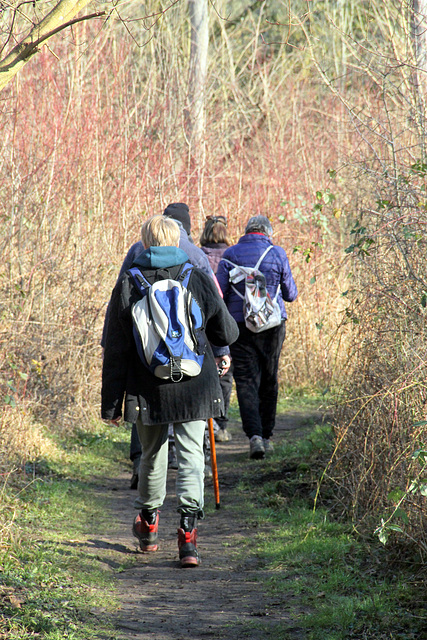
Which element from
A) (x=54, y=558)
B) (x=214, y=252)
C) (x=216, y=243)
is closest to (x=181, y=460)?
(x=54, y=558)

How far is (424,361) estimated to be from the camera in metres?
4.32

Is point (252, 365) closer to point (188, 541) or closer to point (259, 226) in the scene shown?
point (259, 226)

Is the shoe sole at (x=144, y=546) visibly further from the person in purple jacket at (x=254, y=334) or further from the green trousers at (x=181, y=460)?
the person in purple jacket at (x=254, y=334)

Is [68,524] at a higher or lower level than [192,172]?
lower

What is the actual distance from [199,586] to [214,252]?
3971 millimetres

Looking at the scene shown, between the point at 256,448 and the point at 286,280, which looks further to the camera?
the point at 286,280

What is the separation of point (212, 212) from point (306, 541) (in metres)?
7.78

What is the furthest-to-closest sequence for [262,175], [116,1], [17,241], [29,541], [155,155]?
1. [262,175]
2. [155,155]
3. [17,241]
4. [29,541]
5. [116,1]

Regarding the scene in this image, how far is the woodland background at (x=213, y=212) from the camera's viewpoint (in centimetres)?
492

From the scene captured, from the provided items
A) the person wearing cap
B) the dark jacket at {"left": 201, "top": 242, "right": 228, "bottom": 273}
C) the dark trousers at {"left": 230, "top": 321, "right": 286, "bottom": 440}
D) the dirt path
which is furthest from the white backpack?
the dirt path

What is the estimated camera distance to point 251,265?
23.5 feet

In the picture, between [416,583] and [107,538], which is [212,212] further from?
[416,583]

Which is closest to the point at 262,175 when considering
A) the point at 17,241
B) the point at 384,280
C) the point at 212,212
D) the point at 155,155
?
the point at 212,212

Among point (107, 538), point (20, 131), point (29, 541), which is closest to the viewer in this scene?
point (29, 541)
